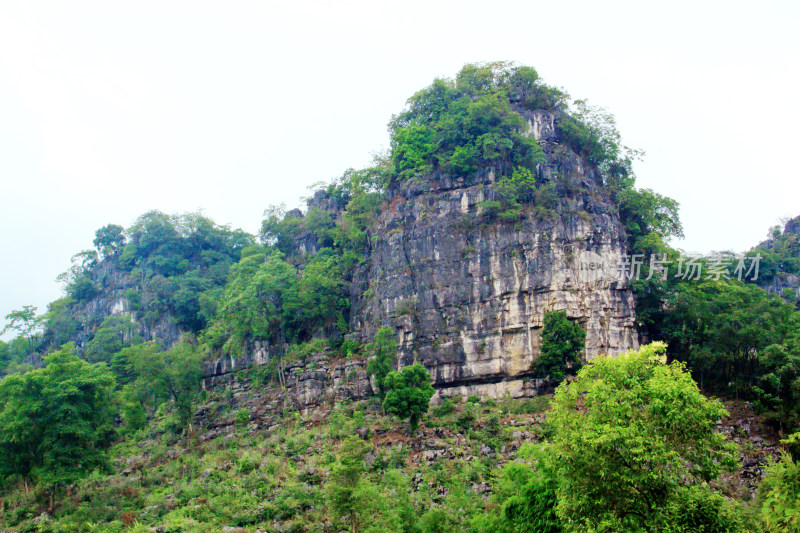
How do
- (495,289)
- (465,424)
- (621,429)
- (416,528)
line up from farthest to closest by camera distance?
(495,289)
(465,424)
(416,528)
(621,429)

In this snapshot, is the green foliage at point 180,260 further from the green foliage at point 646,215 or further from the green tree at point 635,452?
the green tree at point 635,452

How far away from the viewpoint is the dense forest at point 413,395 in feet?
49.8

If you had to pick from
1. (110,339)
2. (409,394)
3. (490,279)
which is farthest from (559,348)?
(110,339)

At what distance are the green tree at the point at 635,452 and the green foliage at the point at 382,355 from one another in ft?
65.3

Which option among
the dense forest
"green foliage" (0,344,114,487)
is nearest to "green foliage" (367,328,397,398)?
the dense forest

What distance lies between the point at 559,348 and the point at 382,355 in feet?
34.1

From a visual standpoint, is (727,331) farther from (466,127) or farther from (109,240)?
(109,240)

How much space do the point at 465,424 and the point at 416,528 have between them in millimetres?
12498

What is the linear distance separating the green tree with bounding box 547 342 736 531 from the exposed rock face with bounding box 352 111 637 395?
2128cm

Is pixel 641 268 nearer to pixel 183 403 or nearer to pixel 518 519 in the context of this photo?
pixel 518 519

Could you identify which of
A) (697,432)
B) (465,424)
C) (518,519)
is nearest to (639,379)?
(697,432)

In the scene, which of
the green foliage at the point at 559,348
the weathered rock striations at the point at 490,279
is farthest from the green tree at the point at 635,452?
the weathered rock striations at the point at 490,279

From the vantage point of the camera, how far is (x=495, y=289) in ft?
126

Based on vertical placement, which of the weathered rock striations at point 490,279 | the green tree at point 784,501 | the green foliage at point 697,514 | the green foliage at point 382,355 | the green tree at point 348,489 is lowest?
the green tree at point 348,489
